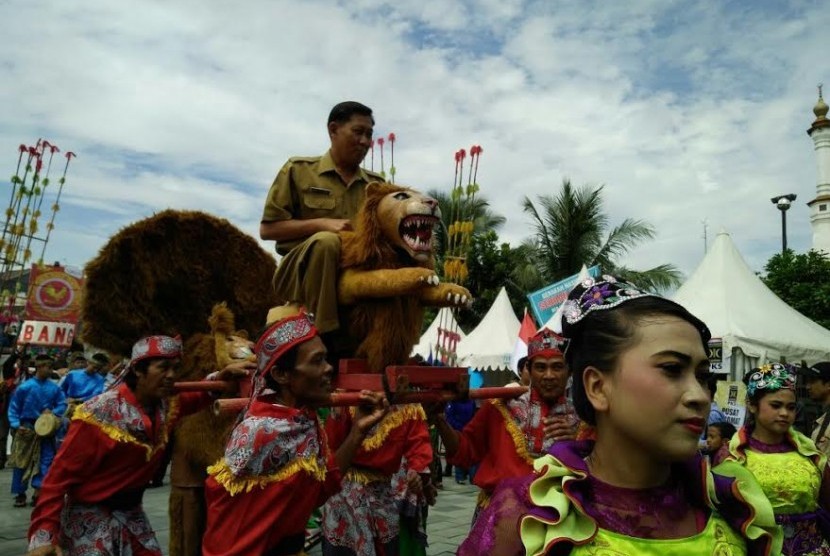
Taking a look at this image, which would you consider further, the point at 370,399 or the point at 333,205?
the point at 333,205

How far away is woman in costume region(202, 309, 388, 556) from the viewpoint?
8.55ft

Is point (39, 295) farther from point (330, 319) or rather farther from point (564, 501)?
point (564, 501)

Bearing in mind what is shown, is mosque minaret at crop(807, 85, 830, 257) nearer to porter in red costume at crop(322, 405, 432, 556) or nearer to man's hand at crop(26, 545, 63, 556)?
porter in red costume at crop(322, 405, 432, 556)

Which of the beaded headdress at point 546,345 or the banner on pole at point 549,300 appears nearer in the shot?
the beaded headdress at point 546,345

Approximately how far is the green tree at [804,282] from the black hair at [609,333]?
1717 centimetres

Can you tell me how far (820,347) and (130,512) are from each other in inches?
390

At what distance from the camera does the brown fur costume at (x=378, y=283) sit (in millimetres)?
2934

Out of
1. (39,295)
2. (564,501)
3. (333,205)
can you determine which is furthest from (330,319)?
(39,295)

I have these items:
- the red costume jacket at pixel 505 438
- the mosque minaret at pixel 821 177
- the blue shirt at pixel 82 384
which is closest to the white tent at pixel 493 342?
the blue shirt at pixel 82 384

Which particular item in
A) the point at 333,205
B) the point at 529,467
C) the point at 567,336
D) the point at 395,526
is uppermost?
the point at 333,205

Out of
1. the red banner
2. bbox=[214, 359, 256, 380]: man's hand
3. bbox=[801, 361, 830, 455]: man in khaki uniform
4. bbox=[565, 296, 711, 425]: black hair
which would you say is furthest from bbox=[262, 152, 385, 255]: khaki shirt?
the red banner

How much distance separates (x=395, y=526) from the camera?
4055 millimetres

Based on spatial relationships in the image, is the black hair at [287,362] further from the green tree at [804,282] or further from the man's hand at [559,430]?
the green tree at [804,282]

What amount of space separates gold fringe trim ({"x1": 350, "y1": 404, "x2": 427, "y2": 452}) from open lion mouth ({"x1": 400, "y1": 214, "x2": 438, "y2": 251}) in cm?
133
